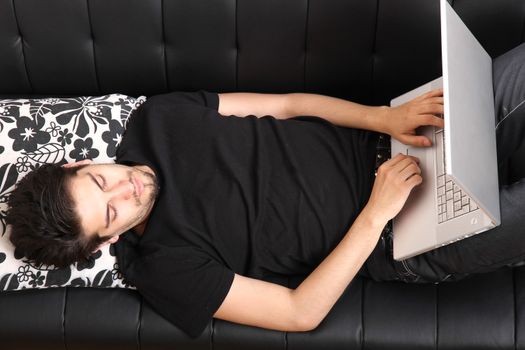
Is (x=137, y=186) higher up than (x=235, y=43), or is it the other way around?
(x=235, y=43)

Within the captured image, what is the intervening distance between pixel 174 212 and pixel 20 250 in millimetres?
348

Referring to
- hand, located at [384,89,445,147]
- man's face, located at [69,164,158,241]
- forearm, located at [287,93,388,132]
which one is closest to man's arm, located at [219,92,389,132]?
forearm, located at [287,93,388,132]

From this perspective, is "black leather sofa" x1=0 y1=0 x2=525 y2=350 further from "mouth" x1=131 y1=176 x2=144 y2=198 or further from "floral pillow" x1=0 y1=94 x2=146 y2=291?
"mouth" x1=131 y1=176 x2=144 y2=198

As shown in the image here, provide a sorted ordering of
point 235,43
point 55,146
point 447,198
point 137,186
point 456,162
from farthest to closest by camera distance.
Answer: point 235,43 < point 55,146 < point 137,186 < point 447,198 < point 456,162

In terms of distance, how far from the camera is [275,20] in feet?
4.86

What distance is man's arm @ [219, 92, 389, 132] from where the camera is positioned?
1.43 m

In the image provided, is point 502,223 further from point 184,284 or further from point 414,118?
point 184,284

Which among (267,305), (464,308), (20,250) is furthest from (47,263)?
(464,308)

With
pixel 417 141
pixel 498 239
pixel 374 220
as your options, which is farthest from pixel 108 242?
pixel 498 239

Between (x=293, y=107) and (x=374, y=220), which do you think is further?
(x=293, y=107)

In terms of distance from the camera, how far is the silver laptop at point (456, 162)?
1035 mm

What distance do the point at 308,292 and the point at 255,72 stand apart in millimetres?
648

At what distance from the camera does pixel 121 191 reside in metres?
1.27

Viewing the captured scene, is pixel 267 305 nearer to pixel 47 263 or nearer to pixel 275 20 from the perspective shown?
pixel 47 263
